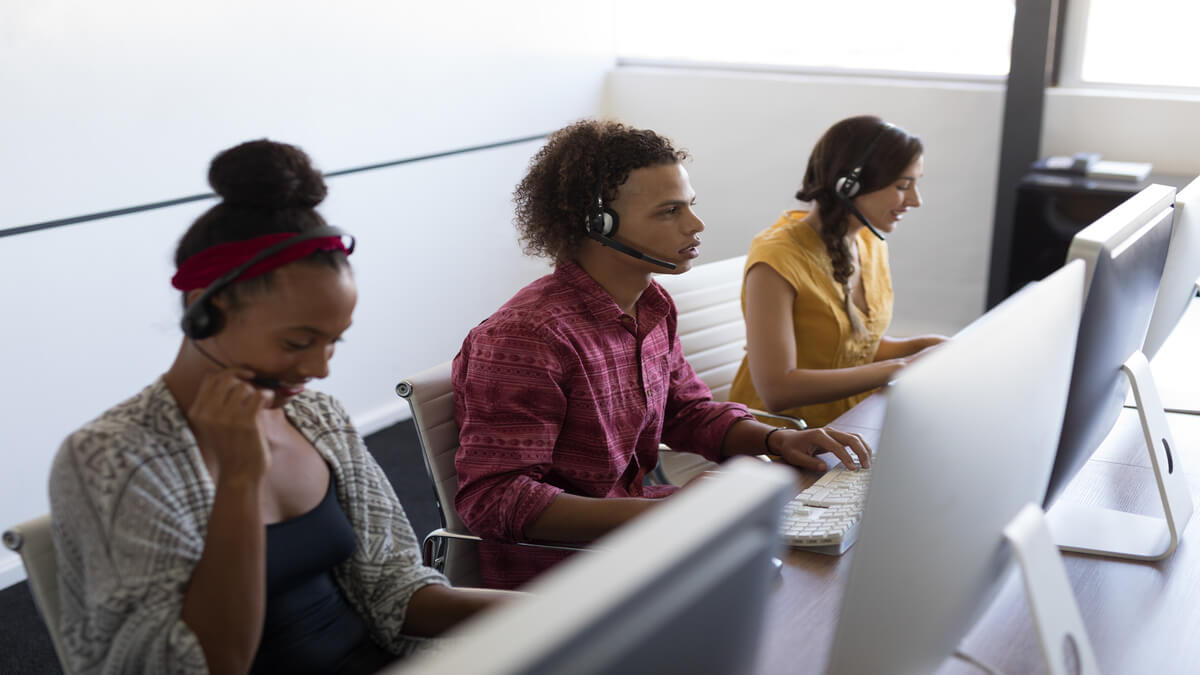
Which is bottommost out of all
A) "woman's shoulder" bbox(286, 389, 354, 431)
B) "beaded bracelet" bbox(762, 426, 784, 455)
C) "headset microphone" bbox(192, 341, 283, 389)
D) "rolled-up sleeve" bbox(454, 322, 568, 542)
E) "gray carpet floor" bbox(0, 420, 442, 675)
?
"gray carpet floor" bbox(0, 420, 442, 675)

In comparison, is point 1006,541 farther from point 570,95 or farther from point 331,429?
point 570,95

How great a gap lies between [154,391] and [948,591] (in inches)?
32.1

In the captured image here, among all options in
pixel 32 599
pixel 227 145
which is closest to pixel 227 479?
pixel 32 599

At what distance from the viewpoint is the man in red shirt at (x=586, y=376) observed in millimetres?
1584

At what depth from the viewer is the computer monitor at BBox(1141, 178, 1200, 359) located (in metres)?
1.56

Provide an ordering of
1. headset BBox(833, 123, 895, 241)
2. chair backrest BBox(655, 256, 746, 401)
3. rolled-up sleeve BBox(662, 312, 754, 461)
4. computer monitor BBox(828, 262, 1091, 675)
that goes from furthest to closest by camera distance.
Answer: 1. chair backrest BBox(655, 256, 746, 401)
2. headset BBox(833, 123, 895, 241)
3. rolled-up sleeve BBox(662, 312, 754, 461)
4. computer monitor BBox(828, 262, 1091, 675)

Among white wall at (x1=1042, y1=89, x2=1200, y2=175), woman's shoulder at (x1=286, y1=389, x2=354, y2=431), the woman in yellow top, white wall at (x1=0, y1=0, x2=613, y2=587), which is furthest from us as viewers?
white wall at (x1=1042, y1=89, x2=1200, y2=175)

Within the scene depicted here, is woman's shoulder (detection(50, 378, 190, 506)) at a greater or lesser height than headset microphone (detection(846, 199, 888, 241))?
greater

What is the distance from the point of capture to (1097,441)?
4.93 feet

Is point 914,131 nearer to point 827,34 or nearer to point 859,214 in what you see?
point 827,34

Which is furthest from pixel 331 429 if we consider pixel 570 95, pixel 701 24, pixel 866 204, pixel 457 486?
pixel 701 24

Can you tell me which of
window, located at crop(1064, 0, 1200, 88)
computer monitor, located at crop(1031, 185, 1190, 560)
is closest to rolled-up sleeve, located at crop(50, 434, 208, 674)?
computer monitor, located at crop(1031, 185, 1190, 560)

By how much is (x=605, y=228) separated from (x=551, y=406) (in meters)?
0.32

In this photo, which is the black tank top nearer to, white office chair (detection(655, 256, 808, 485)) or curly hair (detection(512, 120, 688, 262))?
curly hair (detection(512, 120, 688, 262))
